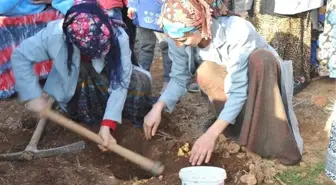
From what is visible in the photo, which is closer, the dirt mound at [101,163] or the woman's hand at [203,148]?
the woman's hand at [203,148]

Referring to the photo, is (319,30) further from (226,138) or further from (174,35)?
(174,35)

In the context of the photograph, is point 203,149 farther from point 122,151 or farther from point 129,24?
point 129,24

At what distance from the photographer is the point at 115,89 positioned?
11.4 ft

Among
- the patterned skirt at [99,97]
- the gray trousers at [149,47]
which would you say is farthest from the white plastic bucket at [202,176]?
the gray trousers at [149,47]

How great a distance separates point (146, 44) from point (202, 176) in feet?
6.88

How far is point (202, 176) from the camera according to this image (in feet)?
8.32

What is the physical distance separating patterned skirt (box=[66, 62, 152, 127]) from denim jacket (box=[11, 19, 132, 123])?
0.12 meters

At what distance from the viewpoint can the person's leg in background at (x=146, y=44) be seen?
4.41 metres

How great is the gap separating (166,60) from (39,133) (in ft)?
4.26

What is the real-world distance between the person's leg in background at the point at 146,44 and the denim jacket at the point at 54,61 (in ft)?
2.88

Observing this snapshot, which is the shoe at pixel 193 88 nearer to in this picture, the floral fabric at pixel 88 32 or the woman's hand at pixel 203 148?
the floral fabric at pixel 88 32

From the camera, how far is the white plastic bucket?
250 centimetres

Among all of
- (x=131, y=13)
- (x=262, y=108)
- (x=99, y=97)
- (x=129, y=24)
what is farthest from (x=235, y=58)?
(x=129, y=24)

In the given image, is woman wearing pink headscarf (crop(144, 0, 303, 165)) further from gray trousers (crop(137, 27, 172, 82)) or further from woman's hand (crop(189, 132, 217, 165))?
gray trousers (crop(137, 27, 172, 82))
